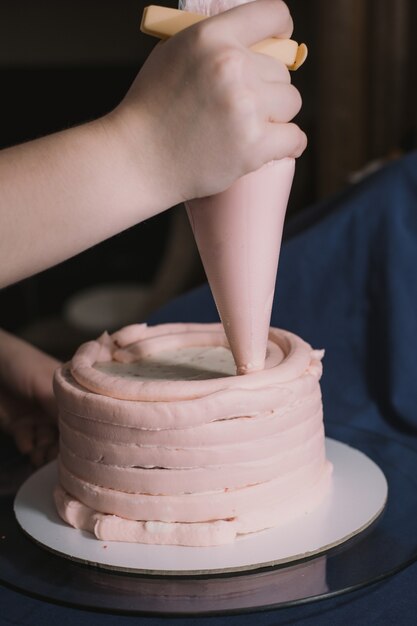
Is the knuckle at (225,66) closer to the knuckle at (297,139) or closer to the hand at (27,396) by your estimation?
the knuckle at (297,139)

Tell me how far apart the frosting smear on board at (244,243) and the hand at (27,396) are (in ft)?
1.19

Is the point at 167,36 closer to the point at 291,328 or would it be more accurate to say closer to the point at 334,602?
the point at 334,602

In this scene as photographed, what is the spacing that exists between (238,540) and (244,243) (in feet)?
0.97

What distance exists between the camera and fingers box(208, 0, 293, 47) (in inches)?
29.0

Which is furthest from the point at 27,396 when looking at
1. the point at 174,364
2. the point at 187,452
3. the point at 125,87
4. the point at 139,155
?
the point at 125,87

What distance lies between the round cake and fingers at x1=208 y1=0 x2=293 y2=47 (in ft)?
1.07

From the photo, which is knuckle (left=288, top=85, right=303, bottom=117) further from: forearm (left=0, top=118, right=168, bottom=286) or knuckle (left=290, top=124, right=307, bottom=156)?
forearm (left=0, top=118, right=168, bottom=286)

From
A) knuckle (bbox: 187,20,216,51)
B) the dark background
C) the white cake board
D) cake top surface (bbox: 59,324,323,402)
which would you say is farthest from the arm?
the dark background

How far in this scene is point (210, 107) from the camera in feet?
2.44

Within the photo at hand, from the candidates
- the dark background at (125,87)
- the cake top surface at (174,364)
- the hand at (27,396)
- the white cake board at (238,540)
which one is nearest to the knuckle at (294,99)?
the cake top surface at (174,364)

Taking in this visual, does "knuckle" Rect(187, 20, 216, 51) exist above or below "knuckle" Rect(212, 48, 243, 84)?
above

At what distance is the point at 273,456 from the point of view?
0.90 m

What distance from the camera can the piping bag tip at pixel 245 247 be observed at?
0.83 meters

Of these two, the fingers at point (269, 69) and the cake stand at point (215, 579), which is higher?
the fingers at point (269, 69)
